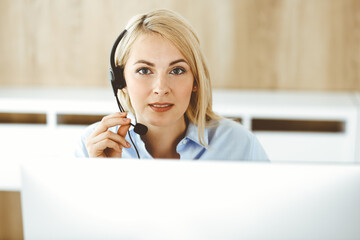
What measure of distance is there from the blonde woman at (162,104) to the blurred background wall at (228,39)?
110cm

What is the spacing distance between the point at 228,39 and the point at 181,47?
4.00ft

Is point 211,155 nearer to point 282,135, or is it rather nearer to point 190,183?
point 190,183

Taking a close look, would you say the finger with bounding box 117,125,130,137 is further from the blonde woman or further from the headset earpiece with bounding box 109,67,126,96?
the headset earpiece with bounding box 109,67,126,96

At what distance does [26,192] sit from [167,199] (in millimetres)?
259

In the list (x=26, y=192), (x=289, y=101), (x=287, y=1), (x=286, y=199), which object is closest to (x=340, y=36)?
(x=287, y=1)

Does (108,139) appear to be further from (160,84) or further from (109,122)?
(160,84)

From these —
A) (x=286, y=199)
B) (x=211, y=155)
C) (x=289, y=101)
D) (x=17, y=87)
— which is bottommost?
(x=286, y=199)

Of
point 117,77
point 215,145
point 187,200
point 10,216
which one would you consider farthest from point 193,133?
point 10,216

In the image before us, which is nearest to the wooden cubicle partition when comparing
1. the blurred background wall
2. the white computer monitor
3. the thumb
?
the blurred background wall

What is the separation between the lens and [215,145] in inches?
47.4

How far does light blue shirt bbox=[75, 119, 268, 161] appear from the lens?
45.0 inches

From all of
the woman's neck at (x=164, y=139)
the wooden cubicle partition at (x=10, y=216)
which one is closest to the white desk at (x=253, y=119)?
the wooden cubicle partition at (x=10, y=216)

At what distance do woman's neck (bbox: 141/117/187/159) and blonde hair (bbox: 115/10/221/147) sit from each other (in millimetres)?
58

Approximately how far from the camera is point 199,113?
4.02ft
